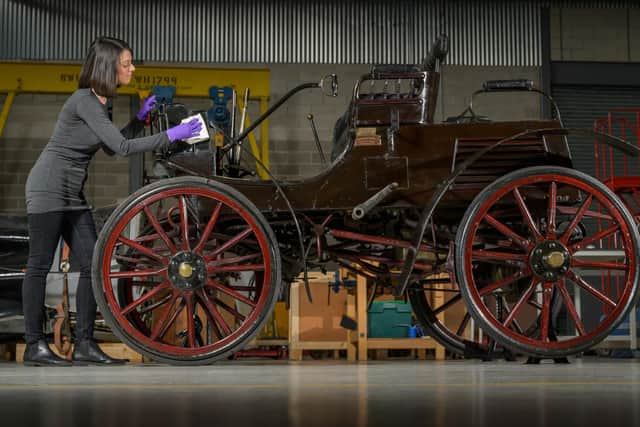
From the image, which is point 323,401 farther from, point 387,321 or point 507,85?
point 387,321

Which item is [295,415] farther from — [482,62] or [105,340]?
[482,62]

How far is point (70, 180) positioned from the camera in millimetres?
3684

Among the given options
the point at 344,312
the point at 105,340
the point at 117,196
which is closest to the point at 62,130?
the point at 105,340

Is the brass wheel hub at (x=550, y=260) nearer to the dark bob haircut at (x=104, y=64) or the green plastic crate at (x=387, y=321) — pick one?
the dark bob haircut at (x=104, y=64)

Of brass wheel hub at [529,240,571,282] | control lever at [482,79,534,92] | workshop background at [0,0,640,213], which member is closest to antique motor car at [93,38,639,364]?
brass wheel hub at [529,240,571,282]

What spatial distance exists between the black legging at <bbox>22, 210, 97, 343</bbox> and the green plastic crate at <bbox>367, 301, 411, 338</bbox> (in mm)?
4153

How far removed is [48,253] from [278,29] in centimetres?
786

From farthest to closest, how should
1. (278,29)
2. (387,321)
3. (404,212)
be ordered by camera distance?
1. (278,29)
2. (387,321)
3. (404,212)

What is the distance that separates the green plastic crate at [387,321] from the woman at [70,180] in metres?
4.13

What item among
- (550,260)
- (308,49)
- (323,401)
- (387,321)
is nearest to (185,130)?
(550,260)

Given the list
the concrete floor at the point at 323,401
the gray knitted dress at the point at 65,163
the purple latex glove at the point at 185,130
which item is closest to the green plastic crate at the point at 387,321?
the gray knitted dress at the point at 65,163

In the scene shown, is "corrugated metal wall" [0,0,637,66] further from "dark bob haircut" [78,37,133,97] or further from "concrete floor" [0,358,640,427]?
"concrete floor" [0,358,640,427]

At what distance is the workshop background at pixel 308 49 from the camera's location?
1088cm

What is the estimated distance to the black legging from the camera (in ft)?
12.1
